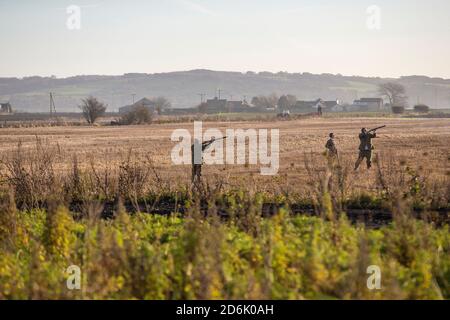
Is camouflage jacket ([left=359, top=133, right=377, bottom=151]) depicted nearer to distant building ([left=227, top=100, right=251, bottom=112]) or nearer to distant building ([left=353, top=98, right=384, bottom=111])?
distant building ([left=227, top=100, right=251, bottom=112])

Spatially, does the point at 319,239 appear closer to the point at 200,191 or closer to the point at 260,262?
the point at 260,262

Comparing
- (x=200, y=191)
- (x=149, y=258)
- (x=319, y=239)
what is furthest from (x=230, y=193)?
(x=149, y=258)

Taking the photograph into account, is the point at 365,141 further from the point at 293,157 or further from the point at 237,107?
the point at 237,107

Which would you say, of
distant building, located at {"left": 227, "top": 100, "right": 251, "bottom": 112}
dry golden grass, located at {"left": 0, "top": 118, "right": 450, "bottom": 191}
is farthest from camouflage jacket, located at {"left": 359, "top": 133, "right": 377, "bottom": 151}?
distant building, located at {"left": 227, "top": 100, "right": 251, "bottom": 112}

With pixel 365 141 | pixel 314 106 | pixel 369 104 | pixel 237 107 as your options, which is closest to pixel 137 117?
pixel 365 141

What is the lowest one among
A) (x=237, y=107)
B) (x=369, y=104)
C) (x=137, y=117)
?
(x=137, y=117)

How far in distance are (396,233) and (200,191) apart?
631cm

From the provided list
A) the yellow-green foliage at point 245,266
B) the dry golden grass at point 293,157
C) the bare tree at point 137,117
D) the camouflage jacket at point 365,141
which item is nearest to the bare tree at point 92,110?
the bare tree at point 137,117

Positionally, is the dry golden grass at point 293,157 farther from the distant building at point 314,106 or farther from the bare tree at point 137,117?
the distant building at point 314,106

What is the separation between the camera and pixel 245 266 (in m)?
8.32

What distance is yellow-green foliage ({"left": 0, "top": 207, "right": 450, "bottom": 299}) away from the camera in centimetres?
761
